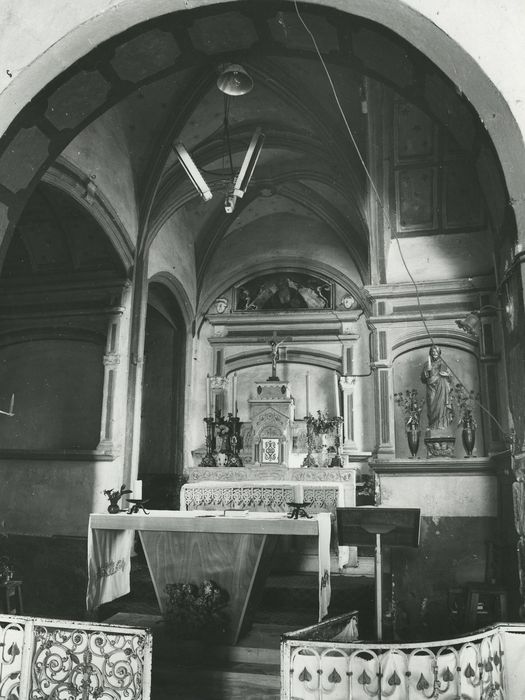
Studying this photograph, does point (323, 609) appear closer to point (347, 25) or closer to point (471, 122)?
point (471, 122)

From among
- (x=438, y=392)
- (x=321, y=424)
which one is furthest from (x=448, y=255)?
(x=321, y=424)

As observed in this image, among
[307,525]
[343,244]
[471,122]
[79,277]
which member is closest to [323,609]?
[307,525]

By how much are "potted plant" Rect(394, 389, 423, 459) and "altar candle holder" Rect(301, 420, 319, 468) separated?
2503 mm

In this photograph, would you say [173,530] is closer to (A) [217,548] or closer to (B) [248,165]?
(A) [217,548]

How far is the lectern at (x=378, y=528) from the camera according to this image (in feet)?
17.0

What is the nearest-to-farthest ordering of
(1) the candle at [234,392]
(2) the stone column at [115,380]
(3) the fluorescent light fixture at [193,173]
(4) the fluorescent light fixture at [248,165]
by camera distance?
(3) the fluorescent light fixture at [193,173], (4) the fluorescent light fixture at [248,165], (2) the stone column at [115,380], (1) the candle at [234,392]

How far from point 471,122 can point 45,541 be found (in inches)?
275

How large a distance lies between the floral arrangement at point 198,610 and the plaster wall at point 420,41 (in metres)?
3.92

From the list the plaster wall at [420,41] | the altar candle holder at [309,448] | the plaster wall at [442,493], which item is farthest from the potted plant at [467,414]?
the plaster wall at [420,41]

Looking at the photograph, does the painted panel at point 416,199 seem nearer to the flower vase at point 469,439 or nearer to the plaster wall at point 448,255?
the plaster wall at point 448,255

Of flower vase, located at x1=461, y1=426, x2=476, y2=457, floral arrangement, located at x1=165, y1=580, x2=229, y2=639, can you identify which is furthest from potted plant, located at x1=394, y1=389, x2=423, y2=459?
floral arrangement, located at x1=165, y1=580, x2=229, y2=639

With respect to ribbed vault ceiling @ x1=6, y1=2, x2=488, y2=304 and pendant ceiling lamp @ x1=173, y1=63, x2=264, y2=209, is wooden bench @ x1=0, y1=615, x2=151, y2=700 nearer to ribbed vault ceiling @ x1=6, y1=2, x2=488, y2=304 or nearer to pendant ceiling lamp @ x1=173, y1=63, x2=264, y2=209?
ribbed vault ceiling @ x1=6, y1=2, x2=488, y2=304

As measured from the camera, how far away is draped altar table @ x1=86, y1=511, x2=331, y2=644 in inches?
213

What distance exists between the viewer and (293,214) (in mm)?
11992
